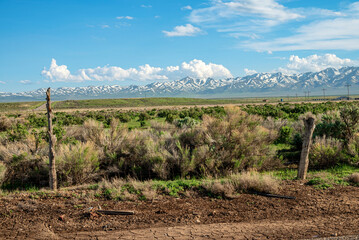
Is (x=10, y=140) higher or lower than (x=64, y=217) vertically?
higher

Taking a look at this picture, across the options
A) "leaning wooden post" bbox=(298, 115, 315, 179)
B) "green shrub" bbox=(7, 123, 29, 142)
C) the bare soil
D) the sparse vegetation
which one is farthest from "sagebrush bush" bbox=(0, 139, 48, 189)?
"leaning wooden post" bbox=(298, 115, 315, 179)

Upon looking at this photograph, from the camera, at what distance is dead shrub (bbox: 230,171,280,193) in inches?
332

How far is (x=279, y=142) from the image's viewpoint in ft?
55.9

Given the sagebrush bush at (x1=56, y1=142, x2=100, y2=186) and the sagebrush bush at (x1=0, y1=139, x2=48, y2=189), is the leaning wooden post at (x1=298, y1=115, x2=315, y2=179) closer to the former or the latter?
→ the sagebrush bush at (x1=56, y1=142, x2=100, y2=186)

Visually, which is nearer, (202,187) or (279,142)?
(202,187)

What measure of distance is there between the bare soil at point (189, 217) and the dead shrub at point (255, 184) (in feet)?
1.11

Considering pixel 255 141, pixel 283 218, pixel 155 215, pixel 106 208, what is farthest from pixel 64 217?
pixel 255 141

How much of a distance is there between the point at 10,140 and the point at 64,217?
9005 millimetres

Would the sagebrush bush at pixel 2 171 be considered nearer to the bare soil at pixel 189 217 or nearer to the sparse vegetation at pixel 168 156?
the sparse vegetation at pixel 168 156

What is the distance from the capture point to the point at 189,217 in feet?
22.5

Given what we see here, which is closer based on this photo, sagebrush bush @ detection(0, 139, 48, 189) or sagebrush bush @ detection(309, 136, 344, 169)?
sagebrush bush @ detection(0, 139, 48, 189)

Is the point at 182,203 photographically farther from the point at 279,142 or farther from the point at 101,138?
the point at 279,142

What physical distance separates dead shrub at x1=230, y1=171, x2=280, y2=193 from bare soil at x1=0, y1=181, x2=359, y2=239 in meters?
0.34

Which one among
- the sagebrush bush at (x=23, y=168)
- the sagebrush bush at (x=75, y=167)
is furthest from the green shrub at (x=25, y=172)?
the sagebrush bush at (x=75, y=167)
